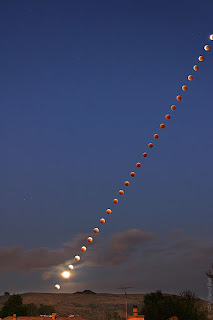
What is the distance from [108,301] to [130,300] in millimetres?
4825

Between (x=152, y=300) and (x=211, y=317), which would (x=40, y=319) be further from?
(x=211, y=317)

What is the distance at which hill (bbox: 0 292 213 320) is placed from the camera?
101 m

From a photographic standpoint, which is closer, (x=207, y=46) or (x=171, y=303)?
(x=207, y=46)

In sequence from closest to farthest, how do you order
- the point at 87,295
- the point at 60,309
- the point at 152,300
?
1. the point at 152,300
2. the point at 60,309
3. the point at 87,295

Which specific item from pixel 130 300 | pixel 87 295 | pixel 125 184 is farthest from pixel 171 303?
pixel 87 295

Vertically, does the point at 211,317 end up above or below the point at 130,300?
below

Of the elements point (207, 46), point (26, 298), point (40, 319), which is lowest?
point (40, 319)

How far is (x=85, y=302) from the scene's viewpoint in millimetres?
112438

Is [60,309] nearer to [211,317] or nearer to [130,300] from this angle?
[130,300]

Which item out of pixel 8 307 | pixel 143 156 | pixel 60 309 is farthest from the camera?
pixel 60 309

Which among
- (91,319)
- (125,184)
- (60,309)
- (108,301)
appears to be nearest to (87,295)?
(108,301)

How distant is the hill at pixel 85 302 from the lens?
330 feet

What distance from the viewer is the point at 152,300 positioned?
176ft

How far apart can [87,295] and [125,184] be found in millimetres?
110992
